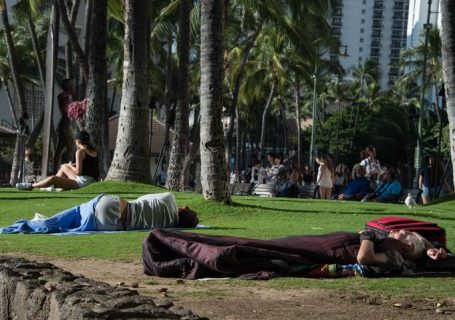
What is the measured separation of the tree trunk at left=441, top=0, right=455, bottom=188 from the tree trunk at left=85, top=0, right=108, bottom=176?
10104 mm

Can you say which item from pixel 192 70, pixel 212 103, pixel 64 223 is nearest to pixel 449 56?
pixel 212 103

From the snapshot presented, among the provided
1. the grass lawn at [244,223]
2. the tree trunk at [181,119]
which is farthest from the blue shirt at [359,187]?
the tree trunk at [181,119]

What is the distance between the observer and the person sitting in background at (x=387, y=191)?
19.9 meters

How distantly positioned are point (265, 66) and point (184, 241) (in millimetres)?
46233

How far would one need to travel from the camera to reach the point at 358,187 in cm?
2141

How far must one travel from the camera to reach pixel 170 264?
7699 mm

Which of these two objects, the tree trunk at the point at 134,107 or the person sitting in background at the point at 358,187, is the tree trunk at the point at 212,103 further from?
the person sitting in background at the point at 358,187

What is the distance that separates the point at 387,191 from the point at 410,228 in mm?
11970

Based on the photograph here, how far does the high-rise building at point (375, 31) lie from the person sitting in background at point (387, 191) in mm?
140219

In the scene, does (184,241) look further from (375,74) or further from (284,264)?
(375,74)

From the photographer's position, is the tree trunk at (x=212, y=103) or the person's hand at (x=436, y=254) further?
the tree trunk at (x=212, y=103)

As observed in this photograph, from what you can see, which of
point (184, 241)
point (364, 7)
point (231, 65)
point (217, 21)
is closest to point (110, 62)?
point (231, 65)

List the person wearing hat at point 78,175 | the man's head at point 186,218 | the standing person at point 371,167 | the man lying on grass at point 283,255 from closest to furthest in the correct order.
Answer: the man lying on grass at point 283,255 < the man's head at point 186,218 < the person wearing hat at point 78,175 < the standing person at point 371,167

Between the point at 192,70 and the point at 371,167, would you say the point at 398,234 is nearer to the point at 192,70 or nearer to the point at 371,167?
the point at 371,167
